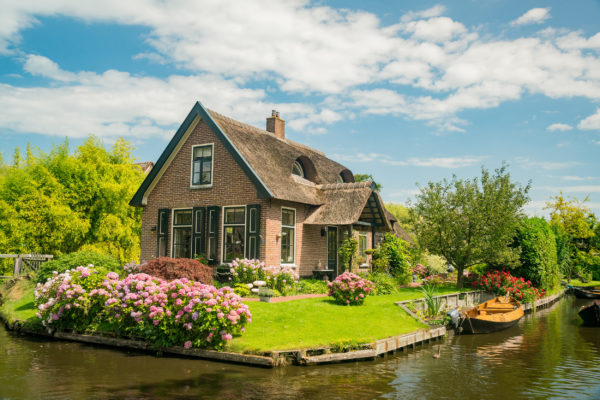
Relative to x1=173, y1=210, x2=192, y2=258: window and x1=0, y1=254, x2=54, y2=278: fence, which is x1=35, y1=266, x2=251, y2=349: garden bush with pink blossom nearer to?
x1=173, y1=210, x2=192, y2=258: window

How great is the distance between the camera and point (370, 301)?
16016 mm

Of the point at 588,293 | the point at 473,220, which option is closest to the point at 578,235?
the point at 588,293

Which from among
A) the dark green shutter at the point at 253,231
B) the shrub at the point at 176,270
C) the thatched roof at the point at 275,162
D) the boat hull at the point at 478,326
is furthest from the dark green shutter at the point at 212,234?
the boat hull at the point at 478,326

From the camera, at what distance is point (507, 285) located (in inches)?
870

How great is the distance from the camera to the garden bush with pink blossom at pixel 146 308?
10648 millimetres

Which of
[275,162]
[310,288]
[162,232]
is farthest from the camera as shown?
[162,232]

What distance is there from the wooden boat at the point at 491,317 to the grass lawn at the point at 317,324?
7.86 ft

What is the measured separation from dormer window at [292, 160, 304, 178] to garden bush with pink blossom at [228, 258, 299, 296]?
5987 mm

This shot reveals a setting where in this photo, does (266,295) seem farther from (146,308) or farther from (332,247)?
(332,247)

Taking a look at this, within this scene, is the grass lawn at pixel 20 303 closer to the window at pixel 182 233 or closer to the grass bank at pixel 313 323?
the grass bank at pixel 313 323

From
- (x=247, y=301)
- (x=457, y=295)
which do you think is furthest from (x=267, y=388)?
(x=457, y=295)

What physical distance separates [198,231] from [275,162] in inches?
176

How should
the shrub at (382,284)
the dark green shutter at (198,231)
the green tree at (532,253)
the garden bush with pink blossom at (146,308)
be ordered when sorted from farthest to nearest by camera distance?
the green tree at (532,253), the dark green shutter at (198,231), the shrub at (382,284), the garden bush with pink blossom at (146,308)

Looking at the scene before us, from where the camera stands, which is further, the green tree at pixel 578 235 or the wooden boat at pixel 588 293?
the green tree at pixel 578 235
